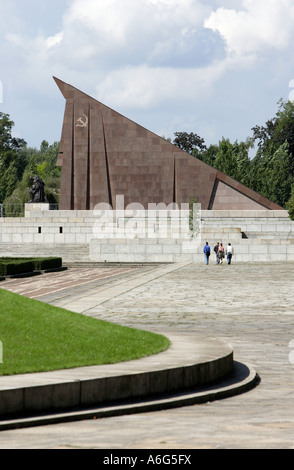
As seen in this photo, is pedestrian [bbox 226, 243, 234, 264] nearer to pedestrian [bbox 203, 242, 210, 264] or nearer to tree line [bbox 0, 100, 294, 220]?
pedestrian [bbox 203, 242, 210, 264]

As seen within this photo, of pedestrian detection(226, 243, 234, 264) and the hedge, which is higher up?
pedestrian detection(226, 243, 234, 264)

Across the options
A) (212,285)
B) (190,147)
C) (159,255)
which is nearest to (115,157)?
(159,255)

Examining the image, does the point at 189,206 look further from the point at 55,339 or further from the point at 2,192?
the point at 55,339

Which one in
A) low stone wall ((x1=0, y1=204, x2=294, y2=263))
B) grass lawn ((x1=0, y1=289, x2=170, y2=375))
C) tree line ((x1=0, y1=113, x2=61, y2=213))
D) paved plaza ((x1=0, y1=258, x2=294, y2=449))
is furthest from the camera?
tree line ((x1=0, y1=113, x2=61, y2=213))

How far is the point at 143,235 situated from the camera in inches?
1519

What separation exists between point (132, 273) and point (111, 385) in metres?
19.9

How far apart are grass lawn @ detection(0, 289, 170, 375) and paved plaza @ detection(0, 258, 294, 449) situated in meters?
1.05

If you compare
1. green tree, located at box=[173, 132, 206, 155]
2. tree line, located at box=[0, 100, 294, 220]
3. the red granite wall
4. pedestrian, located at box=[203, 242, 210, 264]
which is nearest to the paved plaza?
pedestrian, located at box=[203, 242, 210, 264]

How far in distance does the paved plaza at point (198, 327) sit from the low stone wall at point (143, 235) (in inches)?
95.9

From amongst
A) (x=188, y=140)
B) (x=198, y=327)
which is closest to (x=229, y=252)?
(x=198, y=327)

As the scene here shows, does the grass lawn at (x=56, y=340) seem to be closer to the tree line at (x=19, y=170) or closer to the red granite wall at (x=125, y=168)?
the red granite wall at (x=125, y=168)

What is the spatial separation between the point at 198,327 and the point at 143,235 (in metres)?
26.2

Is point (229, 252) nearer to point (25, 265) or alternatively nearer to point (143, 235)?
point (143, 235)

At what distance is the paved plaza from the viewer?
5.57m
